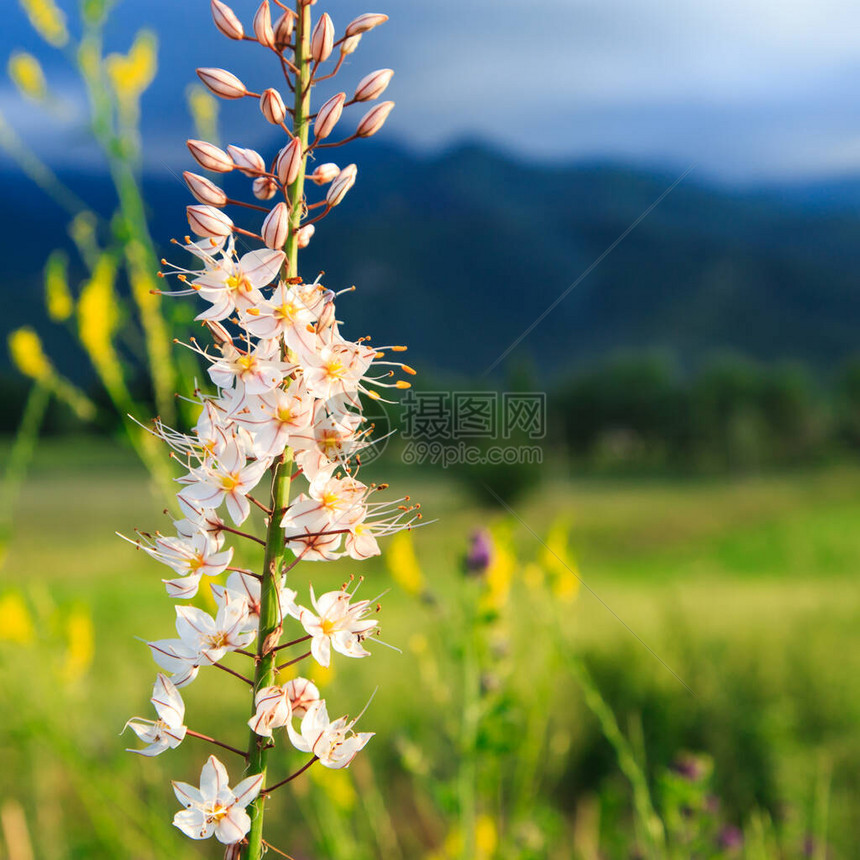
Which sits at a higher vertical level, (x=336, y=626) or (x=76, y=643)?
(x=336, y=626)

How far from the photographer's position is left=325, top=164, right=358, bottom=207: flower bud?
0.89 metres

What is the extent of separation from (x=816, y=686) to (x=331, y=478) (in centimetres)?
384

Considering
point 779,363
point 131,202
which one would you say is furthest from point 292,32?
point 779,363

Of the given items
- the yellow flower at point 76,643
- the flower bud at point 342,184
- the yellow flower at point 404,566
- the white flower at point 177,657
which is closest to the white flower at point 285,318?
the flower bud at point 342,184

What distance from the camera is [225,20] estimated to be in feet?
3.26

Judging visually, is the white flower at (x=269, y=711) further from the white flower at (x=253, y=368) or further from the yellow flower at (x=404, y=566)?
the yellow flower at (x=404, y=566)

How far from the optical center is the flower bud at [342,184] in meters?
0.89

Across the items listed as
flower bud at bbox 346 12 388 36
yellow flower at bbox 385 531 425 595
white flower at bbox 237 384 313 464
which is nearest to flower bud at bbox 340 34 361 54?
flower bud at bbox 346 12 388 36

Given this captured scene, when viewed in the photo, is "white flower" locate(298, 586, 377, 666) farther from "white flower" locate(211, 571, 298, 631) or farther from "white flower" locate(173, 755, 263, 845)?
"white flower" locate(173, 755, 263, 845)

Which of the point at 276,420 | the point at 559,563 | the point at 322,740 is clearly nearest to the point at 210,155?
the point at 276,420

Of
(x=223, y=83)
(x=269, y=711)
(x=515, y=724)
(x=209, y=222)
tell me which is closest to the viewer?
(x=269, y=711)

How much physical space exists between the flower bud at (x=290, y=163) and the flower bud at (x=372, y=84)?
0.70 feet

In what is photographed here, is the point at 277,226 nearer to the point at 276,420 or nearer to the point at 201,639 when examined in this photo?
the point at 276,420

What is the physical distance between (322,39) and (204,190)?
9.5 inches
